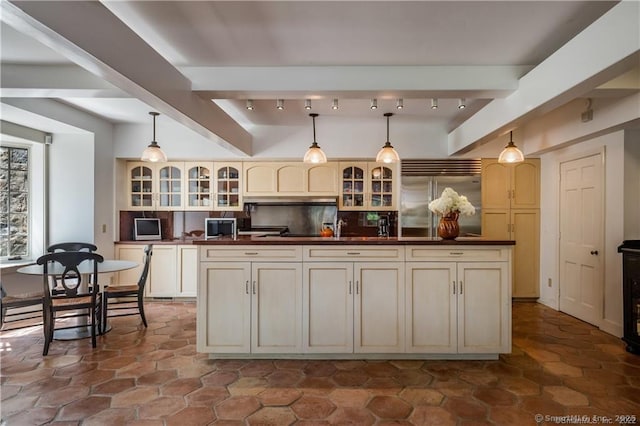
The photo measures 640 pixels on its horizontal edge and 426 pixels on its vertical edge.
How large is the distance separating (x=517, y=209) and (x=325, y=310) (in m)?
3.79

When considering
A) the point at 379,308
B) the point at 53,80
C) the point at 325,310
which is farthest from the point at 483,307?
the point at 53,80

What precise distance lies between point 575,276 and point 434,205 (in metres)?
2.75

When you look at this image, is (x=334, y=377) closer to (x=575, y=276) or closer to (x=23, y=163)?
(x=575, y=276)

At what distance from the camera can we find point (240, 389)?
2.60 meters

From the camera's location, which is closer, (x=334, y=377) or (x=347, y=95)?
(x=334, y=377)

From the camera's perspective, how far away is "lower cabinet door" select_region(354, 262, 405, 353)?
3.04 meters

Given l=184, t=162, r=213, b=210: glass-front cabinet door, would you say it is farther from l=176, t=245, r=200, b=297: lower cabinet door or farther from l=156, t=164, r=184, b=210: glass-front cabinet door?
l=176, t=245, r=200, b=297: lower cabinet door

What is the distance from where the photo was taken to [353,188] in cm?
546

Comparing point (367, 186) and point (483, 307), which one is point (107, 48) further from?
point (367, 186)

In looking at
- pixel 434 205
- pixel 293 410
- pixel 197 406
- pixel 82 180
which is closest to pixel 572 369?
pixel 434 205

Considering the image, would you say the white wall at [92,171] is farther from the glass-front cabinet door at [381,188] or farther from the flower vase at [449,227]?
the flower vase at [449,227]

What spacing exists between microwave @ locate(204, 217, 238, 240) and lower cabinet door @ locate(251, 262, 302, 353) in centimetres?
251

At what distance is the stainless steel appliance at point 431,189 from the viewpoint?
202 inches

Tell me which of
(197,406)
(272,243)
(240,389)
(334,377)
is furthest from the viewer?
(272,243)
